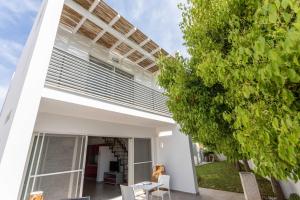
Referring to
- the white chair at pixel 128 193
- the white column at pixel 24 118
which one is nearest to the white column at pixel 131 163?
the white chair at pixel 128 193

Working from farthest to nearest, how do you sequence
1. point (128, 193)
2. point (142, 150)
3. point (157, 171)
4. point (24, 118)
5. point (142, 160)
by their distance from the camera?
1. point (142, 150)
2. point (142, 160)
3. point (157, 171)
4. point (128, 193)
5. point (24, 118)

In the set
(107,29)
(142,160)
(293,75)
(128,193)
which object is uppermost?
(107,29)

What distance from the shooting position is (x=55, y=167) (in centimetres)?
507

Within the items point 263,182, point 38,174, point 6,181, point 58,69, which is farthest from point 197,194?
point 58,69

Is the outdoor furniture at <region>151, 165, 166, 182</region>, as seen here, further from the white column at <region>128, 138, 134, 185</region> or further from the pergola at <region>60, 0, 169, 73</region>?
the pergola at <region>60, 0, 169, 73</region>

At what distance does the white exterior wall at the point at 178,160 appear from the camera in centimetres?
805

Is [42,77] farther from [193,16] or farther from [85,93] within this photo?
[193,16]

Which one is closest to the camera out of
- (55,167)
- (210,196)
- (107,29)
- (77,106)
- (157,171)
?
(77,106)

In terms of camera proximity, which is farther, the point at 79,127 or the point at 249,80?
the point at 79,127

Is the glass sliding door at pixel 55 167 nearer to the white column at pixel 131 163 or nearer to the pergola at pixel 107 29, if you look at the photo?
the white column at pixel 131 163

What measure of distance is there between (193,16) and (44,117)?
216 inches

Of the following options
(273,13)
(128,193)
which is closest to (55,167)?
(128,193)

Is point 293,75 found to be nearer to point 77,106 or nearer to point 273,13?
point 273,13

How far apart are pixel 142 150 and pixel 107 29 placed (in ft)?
22.2
